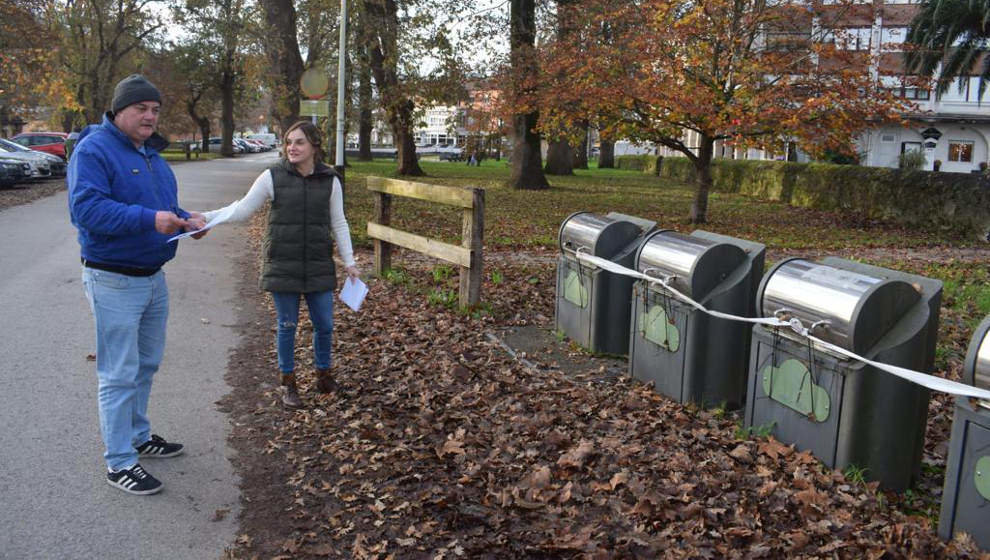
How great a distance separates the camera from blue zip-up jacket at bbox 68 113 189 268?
157 inches

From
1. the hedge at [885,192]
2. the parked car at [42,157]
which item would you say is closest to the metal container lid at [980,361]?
the hedge at [885,192]

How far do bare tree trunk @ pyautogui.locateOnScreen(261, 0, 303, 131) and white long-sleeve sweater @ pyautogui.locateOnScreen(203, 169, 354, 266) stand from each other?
1518cm

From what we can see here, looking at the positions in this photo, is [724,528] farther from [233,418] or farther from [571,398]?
[233,418]

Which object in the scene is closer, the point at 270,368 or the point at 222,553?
the point at 222,553

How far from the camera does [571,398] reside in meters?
5.93

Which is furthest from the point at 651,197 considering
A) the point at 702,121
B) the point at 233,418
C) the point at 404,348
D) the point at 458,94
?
the point at 233,418

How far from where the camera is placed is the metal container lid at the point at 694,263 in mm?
5551

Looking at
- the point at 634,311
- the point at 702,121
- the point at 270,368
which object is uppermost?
the point at 702,121

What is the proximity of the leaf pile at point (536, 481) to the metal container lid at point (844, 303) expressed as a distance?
728 mm

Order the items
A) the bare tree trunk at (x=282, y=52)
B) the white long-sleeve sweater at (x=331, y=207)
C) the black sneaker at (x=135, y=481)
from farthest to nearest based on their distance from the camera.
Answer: the bare tree trunk at (x=282, y=52), the white long-sleeve sweater at (x=331, y=207), the black sneaker at (x=135, y=481)

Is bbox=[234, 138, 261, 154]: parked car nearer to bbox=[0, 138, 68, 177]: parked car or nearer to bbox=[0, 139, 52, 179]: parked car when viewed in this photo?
bbox=[0, 138, 68, 177]: parked car

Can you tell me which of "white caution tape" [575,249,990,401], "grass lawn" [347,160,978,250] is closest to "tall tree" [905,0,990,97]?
"grass lawn" [347,160,978,250]

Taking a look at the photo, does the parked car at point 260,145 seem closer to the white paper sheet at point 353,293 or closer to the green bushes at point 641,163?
the green bushes at point 641,163

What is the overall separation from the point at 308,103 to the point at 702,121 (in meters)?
8.16
